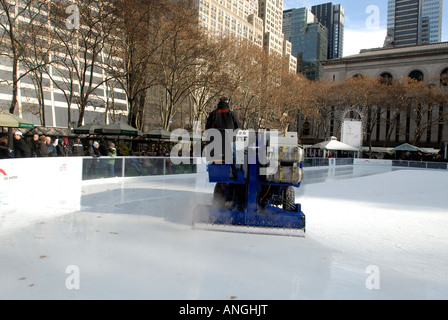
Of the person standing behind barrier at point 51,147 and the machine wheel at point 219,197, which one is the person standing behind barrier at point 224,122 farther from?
the person standing behind barrier at point 51,147

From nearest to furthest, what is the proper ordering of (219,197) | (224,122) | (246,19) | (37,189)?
(224,122) < (219,197) < (37,189) < (246,19)

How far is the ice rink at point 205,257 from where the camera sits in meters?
3.04

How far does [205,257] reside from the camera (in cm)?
396

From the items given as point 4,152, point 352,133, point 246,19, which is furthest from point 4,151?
point 246,19

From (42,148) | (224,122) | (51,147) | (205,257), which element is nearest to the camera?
(205,257)

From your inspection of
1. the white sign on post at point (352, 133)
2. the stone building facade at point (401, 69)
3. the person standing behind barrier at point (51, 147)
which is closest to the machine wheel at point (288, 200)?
the person standing behind barrier at point (51, 147)

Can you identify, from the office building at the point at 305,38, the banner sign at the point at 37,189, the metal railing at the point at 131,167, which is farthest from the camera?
the office building at the point at 305,38

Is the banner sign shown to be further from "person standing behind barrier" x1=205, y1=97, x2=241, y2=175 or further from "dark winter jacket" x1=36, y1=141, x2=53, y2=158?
"person standing behind barrier" x1=205, y1=97, x2=241, y2=175

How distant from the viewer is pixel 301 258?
4.05 metres

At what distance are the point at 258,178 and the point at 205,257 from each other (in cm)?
171

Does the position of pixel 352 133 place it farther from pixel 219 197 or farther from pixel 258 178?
pixel 258 178

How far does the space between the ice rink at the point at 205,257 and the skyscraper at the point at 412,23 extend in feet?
369

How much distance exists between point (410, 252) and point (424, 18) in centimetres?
13096
